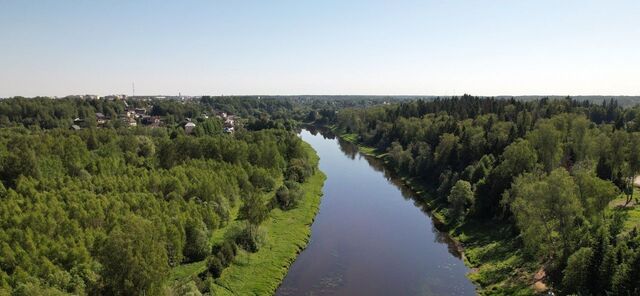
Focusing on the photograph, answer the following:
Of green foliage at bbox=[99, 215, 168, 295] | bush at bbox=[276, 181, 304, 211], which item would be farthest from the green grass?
green foliage at bbox=[99, 215, 168, 295]

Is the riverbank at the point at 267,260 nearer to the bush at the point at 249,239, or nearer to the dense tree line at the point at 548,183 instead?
the bush at the point at 249,239

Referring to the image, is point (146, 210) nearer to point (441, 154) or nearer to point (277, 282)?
point (277, 282)

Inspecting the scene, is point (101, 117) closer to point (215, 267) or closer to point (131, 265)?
point (215, 267)

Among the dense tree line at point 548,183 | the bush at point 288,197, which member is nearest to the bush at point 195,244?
the bush at point 288,197

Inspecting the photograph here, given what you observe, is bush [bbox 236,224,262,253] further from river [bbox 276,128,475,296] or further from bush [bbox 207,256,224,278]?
bush [bbox 207,256,224,278]

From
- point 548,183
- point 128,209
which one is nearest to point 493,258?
point 548,183
